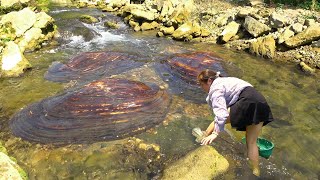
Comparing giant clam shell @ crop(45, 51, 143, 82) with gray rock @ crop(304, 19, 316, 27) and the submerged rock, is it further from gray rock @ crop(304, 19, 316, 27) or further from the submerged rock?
gray rock @ crop(304, 19, 316, 27)

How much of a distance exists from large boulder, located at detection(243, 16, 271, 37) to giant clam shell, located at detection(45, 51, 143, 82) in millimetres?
6067

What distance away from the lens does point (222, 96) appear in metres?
5.17

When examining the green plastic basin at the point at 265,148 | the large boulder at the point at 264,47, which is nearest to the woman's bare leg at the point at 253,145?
the green plastic basin at the point at 265,148

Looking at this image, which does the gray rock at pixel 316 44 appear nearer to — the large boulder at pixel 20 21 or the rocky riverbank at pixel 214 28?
the rocky riverbank at pixel 214 28

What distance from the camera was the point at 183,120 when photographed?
825 cm

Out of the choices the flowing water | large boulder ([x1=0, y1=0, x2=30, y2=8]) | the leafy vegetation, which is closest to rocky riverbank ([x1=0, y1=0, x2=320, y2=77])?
large boulder ([x1=0, y1=0, x2=30, y2=8])

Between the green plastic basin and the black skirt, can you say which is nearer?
the black skirt

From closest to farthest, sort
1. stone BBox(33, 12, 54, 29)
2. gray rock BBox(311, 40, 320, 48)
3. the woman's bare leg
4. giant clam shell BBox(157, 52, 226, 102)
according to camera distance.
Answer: the woman's bare leg, giant clam shell BBox(157, 52, 226, 102), gray rock BBox(311, 40, 320, 48), stone BBox(33, 12, 54, 29)

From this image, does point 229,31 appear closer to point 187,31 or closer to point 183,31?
point 187,31

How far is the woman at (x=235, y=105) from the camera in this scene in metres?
5.12

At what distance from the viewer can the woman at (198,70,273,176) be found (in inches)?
201

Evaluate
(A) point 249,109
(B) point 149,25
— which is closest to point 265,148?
(A) point 249,109

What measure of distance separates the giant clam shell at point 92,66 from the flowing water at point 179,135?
0.42 meters

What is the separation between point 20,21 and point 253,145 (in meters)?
14.6
